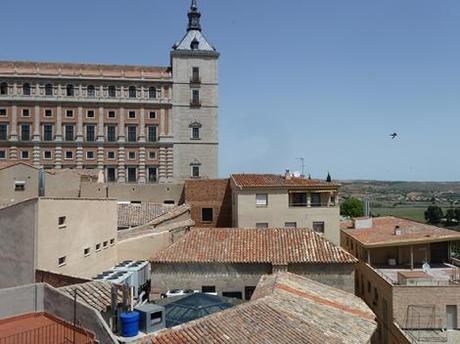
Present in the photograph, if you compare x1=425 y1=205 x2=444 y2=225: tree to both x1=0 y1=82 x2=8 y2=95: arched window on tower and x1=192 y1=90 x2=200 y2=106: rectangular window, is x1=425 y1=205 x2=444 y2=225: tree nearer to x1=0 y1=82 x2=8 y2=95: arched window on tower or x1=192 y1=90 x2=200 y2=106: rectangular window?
x1=192 y1=90 x2=200 y2=106: rectangular window

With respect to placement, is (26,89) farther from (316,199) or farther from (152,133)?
(316,199)

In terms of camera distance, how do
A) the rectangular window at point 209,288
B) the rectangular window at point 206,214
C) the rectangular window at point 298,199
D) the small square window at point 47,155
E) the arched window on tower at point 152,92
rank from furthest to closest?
the arched window on tower at point 152,92 → the small square window at point 47,155 → the rectangular window at point 206,214 → the rectangular window at point 298,199 → the rectangular window at point 209,288

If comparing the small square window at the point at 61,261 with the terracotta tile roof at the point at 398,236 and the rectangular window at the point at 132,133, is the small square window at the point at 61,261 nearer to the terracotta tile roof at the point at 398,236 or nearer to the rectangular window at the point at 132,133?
the terracotta tile roof at the point at 398,236

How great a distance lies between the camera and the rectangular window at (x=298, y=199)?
3459 centimetres

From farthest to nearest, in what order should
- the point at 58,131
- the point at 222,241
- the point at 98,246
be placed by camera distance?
1. the point at 58,131
2. the point at 222,241
3. the point at 98,246

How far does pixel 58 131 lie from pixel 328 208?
4469 centimetres

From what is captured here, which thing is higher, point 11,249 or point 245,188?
point 245,188

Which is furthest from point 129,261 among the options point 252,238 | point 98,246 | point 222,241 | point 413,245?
point 413,245

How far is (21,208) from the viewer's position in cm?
1856

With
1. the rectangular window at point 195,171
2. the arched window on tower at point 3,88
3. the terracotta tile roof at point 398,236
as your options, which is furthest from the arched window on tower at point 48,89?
the terracotta tile roof at point 398,236

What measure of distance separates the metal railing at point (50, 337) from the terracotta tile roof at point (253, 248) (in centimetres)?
1088

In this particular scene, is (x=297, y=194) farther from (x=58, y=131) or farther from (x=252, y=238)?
(x=58, y=131)

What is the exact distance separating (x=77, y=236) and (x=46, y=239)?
109 inches

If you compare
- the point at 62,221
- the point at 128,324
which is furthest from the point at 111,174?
the point at 128,324
